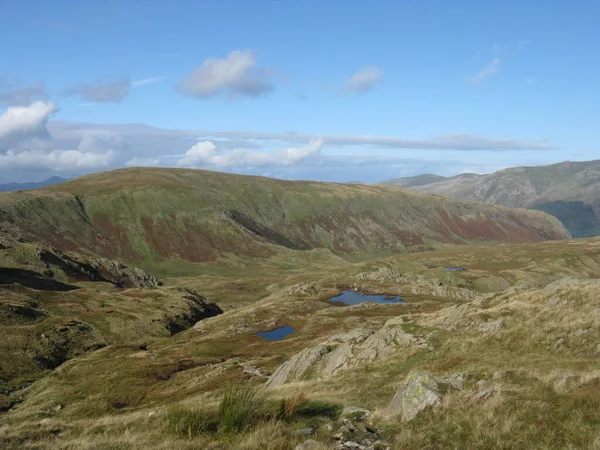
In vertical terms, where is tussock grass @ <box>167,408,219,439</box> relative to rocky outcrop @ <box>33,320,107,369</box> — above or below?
above

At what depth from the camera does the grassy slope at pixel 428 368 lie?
1439 cm

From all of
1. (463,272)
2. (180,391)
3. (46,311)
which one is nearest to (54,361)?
(46,311)

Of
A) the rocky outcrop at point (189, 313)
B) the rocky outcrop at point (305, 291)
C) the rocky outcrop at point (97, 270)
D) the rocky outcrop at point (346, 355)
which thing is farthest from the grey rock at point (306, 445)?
the rocky outcrop at point (97, 270)

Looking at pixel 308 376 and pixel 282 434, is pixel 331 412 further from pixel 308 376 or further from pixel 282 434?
pixel 308 376

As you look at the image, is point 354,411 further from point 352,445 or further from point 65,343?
point 65,343

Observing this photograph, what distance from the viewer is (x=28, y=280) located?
114375 millimetres

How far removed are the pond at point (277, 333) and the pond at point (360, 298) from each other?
3497 cm

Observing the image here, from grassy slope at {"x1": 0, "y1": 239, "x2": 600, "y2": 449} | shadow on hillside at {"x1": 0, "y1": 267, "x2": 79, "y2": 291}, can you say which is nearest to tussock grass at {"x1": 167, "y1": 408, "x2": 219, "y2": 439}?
grassy slope at {"x1": 0, "y1": 239, "x2": 600, "y2": 449}

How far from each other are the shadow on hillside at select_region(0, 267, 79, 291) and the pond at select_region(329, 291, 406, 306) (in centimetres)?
7836

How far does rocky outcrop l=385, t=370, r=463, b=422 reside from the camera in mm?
16578

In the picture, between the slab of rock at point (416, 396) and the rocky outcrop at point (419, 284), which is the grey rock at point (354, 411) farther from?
the rocky outcrop at point (419, 284)

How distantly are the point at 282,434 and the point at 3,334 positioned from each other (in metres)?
74.0

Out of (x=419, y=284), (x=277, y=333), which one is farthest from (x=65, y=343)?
(x=419, y=284)

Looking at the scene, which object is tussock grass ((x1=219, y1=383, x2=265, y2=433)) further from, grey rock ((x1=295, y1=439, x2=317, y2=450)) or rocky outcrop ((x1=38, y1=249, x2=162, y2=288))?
rocky outcrop ((x1=38, y1=249, x2=162, y2=288))
